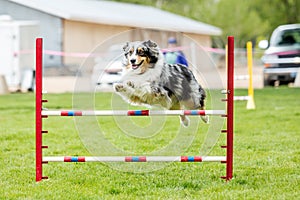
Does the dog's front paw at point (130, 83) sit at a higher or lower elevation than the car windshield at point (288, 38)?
lower

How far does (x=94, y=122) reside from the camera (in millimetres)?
6582

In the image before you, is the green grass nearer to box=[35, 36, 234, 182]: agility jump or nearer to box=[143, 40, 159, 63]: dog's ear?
box=[35, 36, 234, 182]: agility jump

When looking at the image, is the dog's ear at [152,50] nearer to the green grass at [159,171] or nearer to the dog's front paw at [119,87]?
the dog's front paw at [119,87]

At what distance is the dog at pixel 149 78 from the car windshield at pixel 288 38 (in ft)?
45.7

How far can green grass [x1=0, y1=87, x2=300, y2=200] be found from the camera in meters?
5.31

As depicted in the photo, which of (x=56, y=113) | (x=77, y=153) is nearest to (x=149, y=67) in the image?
(x=56, y=113)

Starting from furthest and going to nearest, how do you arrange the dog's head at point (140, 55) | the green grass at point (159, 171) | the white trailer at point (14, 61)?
the white trailer at point (14, 61)
the dog's head at point (140, 55)
the green grass at point (159, 171)

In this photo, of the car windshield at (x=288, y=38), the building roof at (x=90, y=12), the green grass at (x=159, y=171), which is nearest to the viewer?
the green grass at (x=159, y=171)

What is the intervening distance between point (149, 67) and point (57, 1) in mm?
21498

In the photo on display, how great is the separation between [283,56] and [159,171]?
13377 millimetres

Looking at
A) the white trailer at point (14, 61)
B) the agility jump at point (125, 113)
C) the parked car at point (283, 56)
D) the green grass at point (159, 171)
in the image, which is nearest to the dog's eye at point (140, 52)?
the agility jump at point (125, 113)

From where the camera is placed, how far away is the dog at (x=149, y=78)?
5.54 m

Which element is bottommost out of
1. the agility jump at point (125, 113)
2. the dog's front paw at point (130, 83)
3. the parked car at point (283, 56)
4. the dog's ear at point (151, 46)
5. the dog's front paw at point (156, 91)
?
the agility jump at point (125, 113)

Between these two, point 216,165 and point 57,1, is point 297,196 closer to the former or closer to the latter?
point 216,165
